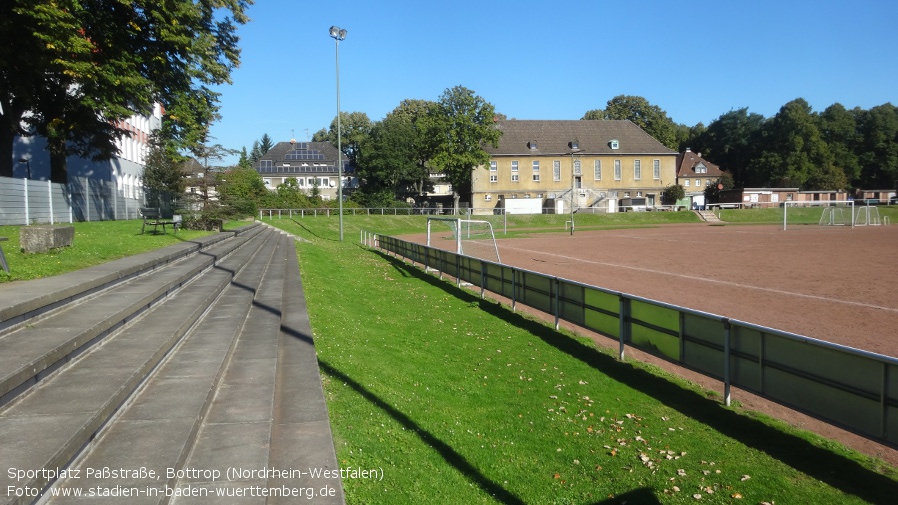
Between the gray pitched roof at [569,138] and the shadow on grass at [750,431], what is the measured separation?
258 feet

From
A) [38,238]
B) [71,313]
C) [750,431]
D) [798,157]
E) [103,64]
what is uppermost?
[798,157]

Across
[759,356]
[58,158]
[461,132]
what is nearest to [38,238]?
[759,356]

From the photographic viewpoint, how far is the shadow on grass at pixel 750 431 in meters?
5.73

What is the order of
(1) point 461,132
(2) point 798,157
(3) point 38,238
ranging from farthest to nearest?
(2) point 798,157 → (1) point 461,132 → (3) point 38,238

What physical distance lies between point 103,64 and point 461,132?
62.2 metres

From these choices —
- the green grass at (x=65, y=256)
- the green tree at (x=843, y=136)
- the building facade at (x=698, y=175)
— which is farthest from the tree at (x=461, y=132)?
the green grass at (x=65, y=256)

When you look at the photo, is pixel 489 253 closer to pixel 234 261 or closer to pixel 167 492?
pixel 234 261

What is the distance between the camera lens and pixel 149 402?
552 cm

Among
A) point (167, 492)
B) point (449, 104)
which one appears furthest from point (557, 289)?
point (449, 104)

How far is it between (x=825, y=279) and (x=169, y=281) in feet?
Answer: 65.9

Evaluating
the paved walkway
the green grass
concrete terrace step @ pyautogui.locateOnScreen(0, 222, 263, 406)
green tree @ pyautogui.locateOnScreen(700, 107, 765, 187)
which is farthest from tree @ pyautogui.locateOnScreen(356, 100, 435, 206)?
the paved walkway

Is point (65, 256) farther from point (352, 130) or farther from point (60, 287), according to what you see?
point (352, 130)

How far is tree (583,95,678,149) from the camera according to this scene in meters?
113

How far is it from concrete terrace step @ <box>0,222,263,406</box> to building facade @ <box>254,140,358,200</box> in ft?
342
